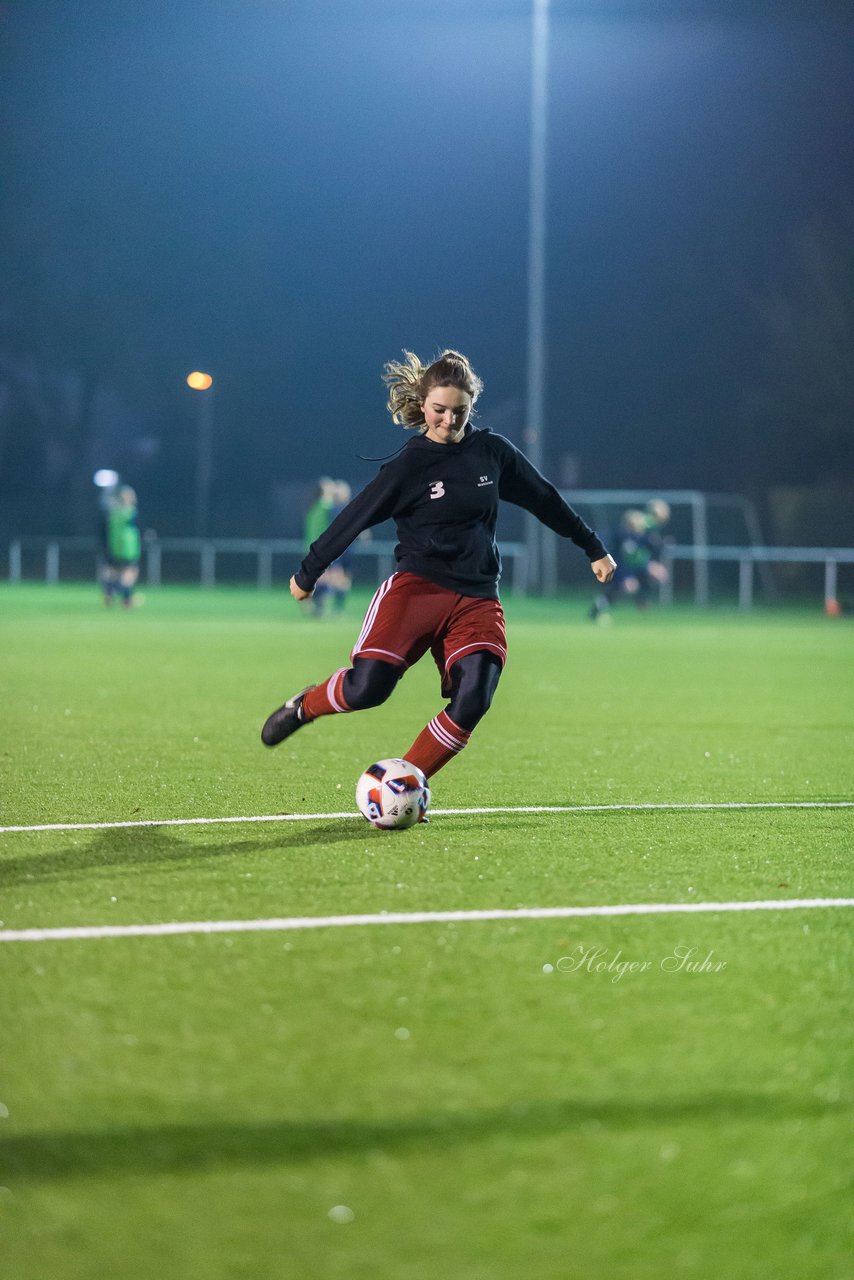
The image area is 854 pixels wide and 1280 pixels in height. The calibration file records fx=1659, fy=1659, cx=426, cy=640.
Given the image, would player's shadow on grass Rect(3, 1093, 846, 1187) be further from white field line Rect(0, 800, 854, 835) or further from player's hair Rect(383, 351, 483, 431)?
player's hair Rect(383, 351, 483, 431)

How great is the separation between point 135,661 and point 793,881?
464 inches

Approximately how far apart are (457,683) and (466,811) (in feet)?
2.17

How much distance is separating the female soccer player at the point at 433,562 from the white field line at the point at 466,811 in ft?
1.25

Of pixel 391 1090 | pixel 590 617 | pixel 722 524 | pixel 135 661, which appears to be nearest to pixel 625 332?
pixel 722 524

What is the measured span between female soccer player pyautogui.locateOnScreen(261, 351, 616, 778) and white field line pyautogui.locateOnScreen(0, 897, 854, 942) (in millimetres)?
1877

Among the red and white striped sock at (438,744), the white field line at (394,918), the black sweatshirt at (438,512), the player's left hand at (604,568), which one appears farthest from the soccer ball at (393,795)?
the white field line at (394,918)

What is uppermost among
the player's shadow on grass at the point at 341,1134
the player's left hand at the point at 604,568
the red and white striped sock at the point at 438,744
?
the player's left hand at the point at 604,568

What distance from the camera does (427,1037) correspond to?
3.80 m

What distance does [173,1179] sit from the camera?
2.96m

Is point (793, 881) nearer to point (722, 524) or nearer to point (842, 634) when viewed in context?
point (842, 634)

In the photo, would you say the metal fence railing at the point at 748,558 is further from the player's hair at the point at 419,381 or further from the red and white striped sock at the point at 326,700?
the red and white striped sock at the point at 326,700

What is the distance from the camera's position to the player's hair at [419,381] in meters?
6.98

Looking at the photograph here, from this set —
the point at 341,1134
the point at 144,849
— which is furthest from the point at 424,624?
the point at 341,1134

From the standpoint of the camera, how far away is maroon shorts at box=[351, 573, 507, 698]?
709 cm
